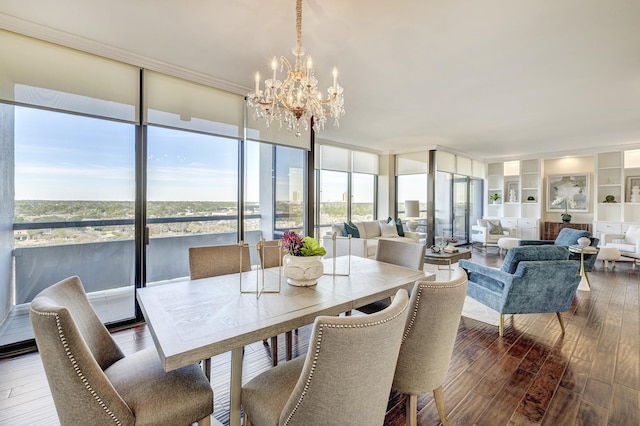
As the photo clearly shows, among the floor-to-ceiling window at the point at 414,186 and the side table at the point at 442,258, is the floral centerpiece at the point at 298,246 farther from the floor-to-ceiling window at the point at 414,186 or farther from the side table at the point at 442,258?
the floor-to-ceiling window at the point at 414,186

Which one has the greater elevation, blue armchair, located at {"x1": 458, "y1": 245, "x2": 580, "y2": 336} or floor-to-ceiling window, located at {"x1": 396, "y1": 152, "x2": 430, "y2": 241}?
floor-to-ceiling window, located at {"x1": 396, "y1": 152, "x2": 430, "y2": 241}

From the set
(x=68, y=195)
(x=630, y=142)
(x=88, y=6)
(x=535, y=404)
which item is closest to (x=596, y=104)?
(x=630, y=142)

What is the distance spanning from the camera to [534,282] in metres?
2.69

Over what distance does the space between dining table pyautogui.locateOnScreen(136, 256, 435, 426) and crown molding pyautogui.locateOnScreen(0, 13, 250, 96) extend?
7.81ft

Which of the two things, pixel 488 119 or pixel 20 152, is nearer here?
pixel 20 152

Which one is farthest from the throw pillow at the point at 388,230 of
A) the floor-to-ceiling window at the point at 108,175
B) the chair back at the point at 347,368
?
the chair back at the point at 347,368

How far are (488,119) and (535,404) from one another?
443cm

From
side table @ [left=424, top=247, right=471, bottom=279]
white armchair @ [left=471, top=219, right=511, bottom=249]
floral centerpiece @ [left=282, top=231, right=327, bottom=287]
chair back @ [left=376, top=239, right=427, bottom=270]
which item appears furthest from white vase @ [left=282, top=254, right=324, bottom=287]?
white armchair @ [left=471, top=219, right=511, bottom=249]

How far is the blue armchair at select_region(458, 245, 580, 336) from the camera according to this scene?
2668mm

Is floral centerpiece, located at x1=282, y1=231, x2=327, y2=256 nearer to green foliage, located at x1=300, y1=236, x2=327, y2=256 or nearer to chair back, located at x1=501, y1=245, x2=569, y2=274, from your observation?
green foliage, located at x1=300, y1=236, x2=327, y2=256

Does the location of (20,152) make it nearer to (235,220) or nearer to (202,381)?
(235,220)

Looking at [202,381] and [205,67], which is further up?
[205,67]

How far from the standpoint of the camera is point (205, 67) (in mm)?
3082

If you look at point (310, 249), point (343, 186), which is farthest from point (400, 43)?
point (343, 186)
